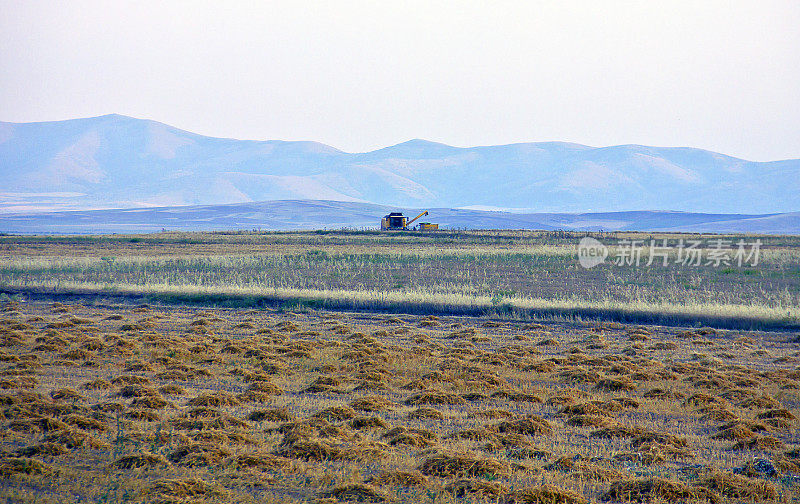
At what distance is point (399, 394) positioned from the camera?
13.4 metres

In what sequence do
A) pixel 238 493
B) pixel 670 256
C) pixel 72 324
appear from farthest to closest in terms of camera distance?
1. pixel 670 256
2. pixel 72 324
3. pixel 238 493

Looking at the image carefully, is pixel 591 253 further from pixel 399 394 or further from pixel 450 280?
pixel 399 394

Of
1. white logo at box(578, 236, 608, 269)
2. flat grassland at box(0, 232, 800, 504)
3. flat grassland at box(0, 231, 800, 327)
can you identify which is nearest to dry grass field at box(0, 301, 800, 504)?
flat grassland at box(0, 232, 800, 504)

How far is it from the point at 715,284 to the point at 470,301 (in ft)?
43.0

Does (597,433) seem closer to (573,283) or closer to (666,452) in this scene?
(666,452)

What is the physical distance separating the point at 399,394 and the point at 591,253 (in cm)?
3846

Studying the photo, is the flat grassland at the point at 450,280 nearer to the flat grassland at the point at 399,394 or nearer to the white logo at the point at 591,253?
the flat grassland at the point at 399,394

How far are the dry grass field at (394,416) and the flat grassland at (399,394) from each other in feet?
0.13

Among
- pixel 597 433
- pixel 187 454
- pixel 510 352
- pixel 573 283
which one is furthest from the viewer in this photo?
pixel 573 283

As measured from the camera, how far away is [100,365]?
609 inches

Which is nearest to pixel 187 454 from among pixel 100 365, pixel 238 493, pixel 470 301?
pixel 238 493

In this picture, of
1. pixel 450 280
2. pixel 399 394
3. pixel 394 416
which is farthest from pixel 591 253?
pixel 394 416

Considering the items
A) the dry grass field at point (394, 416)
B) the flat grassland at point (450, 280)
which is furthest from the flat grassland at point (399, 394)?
the flat grassland at point (450, 280)

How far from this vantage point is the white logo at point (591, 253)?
42713 mm
